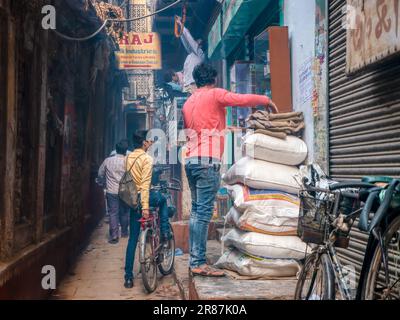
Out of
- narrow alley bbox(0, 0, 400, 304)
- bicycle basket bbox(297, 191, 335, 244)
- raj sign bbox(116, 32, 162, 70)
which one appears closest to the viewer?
bicycle basket bbox(297, 191, 335, 244)

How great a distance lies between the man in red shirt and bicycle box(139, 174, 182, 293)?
114cm

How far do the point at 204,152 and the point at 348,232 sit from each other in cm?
222

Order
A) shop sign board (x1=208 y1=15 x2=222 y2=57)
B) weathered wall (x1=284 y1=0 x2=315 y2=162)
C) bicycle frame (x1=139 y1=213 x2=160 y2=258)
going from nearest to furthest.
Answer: weathered wall (x1=284 y1=0 x2=315 y2=162)
bicycle frame (x1=139 y1=213 x2=160 y2=258)
shop sign board (x1=208 y1=15 x2=222 y2=57)

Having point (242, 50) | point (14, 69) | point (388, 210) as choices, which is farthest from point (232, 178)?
point (242, 50)

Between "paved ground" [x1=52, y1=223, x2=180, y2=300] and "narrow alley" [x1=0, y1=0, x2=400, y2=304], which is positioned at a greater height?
"narrow alley" [x1=0, y1=0, x2=400, y2=304]

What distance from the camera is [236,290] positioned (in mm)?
4055

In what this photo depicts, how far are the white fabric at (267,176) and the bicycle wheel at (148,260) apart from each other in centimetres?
159

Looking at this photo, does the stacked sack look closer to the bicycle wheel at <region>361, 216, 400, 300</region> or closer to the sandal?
the sandal

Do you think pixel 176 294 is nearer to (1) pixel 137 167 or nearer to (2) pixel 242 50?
(1) pixel 137 167

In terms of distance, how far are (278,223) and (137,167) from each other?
228 centimetres

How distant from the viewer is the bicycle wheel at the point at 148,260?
5723 mm

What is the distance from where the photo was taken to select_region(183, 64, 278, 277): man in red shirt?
15.4 feet

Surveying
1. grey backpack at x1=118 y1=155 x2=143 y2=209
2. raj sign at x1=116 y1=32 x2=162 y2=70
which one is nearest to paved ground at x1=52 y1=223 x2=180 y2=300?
grey backpack at x1=118 y1=155 x2=143 y2=209

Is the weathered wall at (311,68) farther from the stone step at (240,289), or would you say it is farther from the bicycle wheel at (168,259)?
the bicycle wheel at (168,259)
